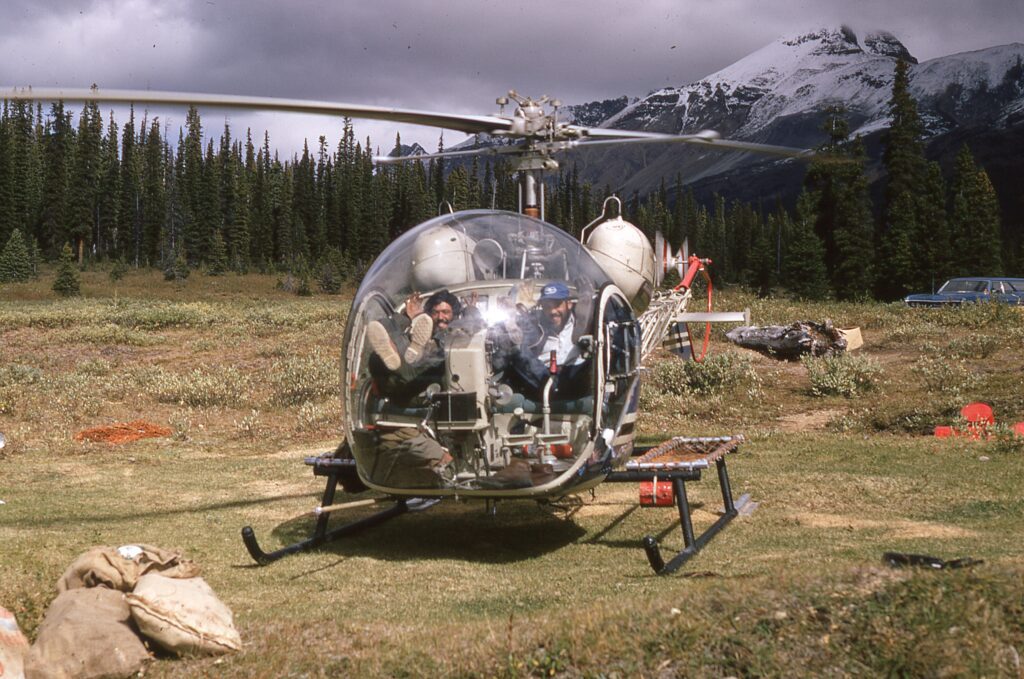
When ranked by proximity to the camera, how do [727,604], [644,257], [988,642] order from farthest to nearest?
1. [644,257]
2. [727,604]
3. [988,642]

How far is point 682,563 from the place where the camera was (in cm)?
782

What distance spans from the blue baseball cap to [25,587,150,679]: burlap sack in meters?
3.80

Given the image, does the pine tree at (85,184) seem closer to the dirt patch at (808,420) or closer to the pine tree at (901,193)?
the pine tree at (901,193)

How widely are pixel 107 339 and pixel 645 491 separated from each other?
71.2 feet

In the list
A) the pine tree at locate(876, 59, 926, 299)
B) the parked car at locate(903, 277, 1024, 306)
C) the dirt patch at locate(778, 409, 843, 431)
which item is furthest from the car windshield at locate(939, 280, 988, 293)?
the pine tree at locate(876, 59, 926, 299)

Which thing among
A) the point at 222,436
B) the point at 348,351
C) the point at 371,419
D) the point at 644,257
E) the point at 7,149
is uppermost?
the point at 7,149

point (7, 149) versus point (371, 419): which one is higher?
point (7, 149)

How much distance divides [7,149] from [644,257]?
95350mm

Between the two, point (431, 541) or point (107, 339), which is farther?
point (107, 339)

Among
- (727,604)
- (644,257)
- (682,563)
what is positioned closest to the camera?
(727,604)

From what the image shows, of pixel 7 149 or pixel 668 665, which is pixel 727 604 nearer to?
pixel 668 665

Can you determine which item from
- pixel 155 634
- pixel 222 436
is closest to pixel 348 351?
pixel 155 634

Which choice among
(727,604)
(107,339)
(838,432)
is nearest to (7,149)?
(107,339)

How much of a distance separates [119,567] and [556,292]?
12.2ft
